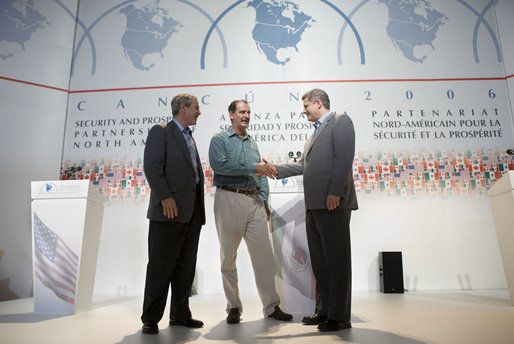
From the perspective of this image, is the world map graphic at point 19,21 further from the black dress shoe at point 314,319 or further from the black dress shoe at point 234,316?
the black dress shoe at point 314,319

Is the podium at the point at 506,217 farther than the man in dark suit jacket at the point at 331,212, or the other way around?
the podium at the point at 506,217

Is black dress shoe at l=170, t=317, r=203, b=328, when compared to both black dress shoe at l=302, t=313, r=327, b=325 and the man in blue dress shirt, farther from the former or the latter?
black dress shoe at l=302, t=313, r=327, b=325

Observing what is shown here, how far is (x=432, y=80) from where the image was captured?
4.70 m

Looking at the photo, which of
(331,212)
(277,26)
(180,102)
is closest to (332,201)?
(331,212)

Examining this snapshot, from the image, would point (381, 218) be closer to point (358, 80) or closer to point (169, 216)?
point (358, 80)

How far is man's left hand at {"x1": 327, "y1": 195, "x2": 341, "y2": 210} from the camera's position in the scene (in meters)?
2.32

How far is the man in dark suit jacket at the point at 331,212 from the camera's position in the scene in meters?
2.29

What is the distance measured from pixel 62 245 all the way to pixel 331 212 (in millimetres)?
2110

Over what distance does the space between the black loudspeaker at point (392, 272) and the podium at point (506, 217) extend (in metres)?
1.14

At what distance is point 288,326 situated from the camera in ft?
7.84

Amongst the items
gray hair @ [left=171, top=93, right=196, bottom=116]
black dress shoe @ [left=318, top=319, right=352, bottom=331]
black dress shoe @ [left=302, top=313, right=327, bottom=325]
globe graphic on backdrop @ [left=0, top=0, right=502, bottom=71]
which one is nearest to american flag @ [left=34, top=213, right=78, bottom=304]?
gray hair @ [left=171, top=93, right=196, bottom=116]

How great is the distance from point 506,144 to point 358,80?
74.1 inches

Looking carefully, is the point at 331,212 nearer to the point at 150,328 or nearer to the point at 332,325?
the point at 332,325

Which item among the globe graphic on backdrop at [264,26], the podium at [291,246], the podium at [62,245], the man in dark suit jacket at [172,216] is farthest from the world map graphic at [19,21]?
the podium at [291,246]
